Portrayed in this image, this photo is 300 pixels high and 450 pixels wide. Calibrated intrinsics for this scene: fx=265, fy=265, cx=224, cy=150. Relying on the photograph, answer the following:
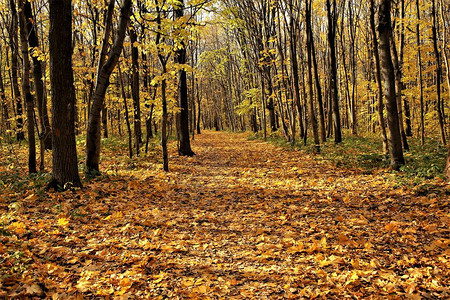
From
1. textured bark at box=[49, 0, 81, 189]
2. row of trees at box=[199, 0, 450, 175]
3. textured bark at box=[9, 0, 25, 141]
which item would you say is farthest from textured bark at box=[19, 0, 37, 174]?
row of trees at box=[199, 0, 450, 175]

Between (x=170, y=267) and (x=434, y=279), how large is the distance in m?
3.23

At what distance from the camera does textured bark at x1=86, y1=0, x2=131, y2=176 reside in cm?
765

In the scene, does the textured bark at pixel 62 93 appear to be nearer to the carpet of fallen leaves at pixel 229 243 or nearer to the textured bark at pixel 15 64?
the carpet of fallen leaves at pixel 229 243

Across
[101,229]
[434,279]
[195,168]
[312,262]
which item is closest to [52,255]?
[101,229]

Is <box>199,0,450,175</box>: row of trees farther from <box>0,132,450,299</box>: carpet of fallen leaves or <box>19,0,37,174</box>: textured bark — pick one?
<box>19,0,37,174</box>: textured bark

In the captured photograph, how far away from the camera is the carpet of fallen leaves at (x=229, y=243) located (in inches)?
122

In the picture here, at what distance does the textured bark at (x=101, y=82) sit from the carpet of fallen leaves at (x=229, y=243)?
3.89 ft

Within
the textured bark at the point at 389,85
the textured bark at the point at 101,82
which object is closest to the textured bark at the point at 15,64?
the textured bark at the point at 101,82

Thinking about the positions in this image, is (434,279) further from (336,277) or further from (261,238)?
(261,238)

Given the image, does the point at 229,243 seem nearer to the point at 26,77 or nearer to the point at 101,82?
the point at 101,82

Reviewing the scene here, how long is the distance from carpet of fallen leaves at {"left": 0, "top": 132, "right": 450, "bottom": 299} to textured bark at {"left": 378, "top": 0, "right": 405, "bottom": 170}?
0.92 metres

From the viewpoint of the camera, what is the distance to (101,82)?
7.85 meters

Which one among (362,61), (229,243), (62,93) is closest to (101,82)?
(62,93)

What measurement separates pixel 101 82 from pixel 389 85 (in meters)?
8.46
